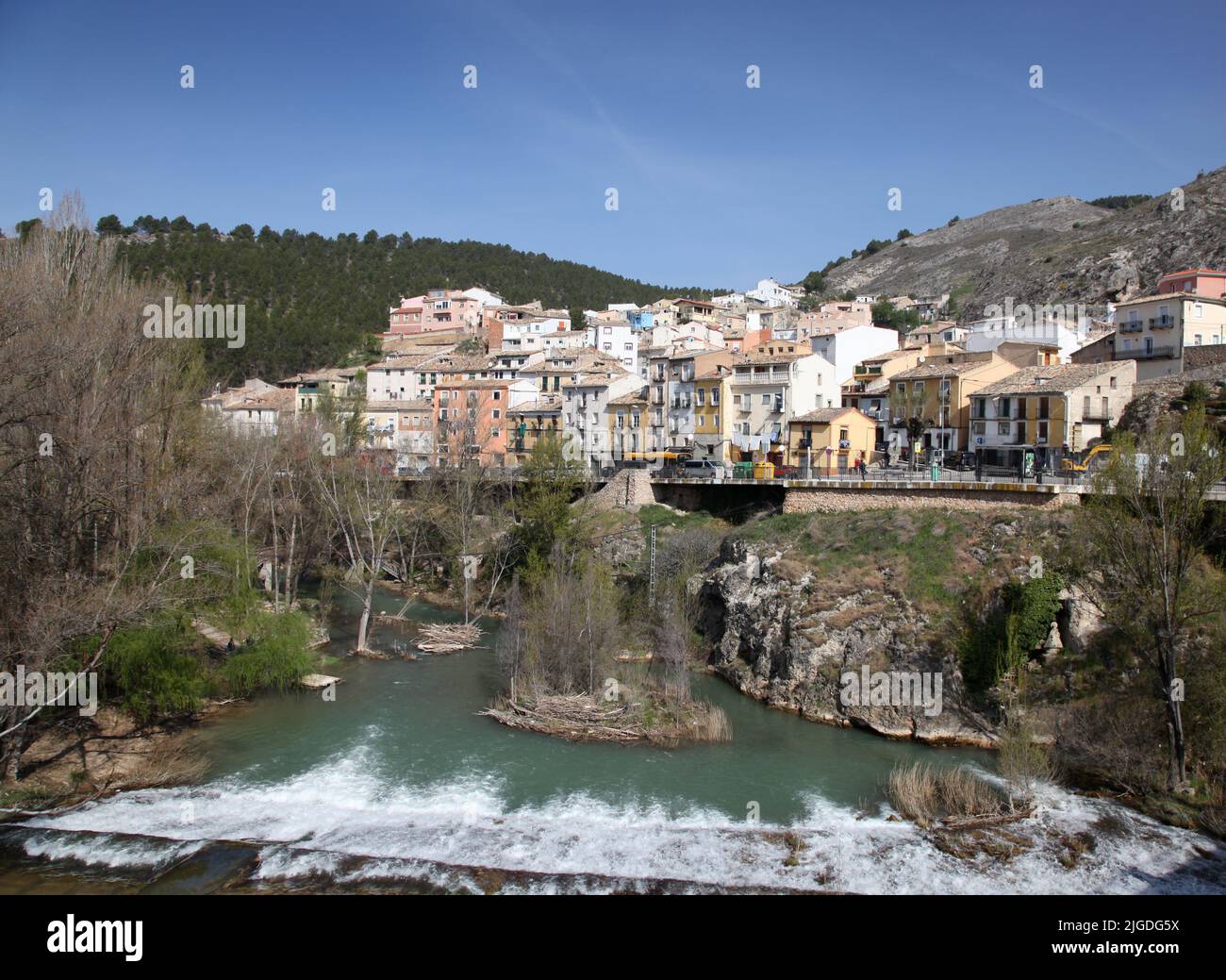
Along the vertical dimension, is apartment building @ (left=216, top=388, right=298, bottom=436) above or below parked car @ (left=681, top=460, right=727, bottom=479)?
above

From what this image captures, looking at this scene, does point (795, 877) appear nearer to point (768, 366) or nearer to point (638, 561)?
point (638, 561)

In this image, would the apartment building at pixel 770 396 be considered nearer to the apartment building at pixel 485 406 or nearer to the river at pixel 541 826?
the apartment building at pixel 485 406

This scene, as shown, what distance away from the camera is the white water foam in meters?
15.2

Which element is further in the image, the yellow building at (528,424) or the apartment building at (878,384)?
the yellow building at (528,424)

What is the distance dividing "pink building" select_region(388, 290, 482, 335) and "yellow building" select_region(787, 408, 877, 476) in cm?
6056

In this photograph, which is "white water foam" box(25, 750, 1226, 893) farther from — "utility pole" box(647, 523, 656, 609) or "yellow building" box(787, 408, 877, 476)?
"yellow building" box(787, 408, 877, 476)

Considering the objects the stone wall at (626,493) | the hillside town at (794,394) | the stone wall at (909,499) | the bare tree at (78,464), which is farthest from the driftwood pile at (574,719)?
the stone wall at (626,493)

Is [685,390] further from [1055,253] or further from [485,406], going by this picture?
[1055,253]

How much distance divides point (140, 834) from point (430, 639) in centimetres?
1506

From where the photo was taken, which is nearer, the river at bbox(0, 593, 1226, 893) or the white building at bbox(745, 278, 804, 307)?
the river at bbox(0, 593, 1226, 893)

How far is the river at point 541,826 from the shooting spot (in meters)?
15.0

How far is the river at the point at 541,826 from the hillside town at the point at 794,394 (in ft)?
50.4

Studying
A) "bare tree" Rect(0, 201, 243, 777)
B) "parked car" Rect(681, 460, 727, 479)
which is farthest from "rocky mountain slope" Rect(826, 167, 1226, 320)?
"bare tree" Rect(0, 201, 243, 777)
